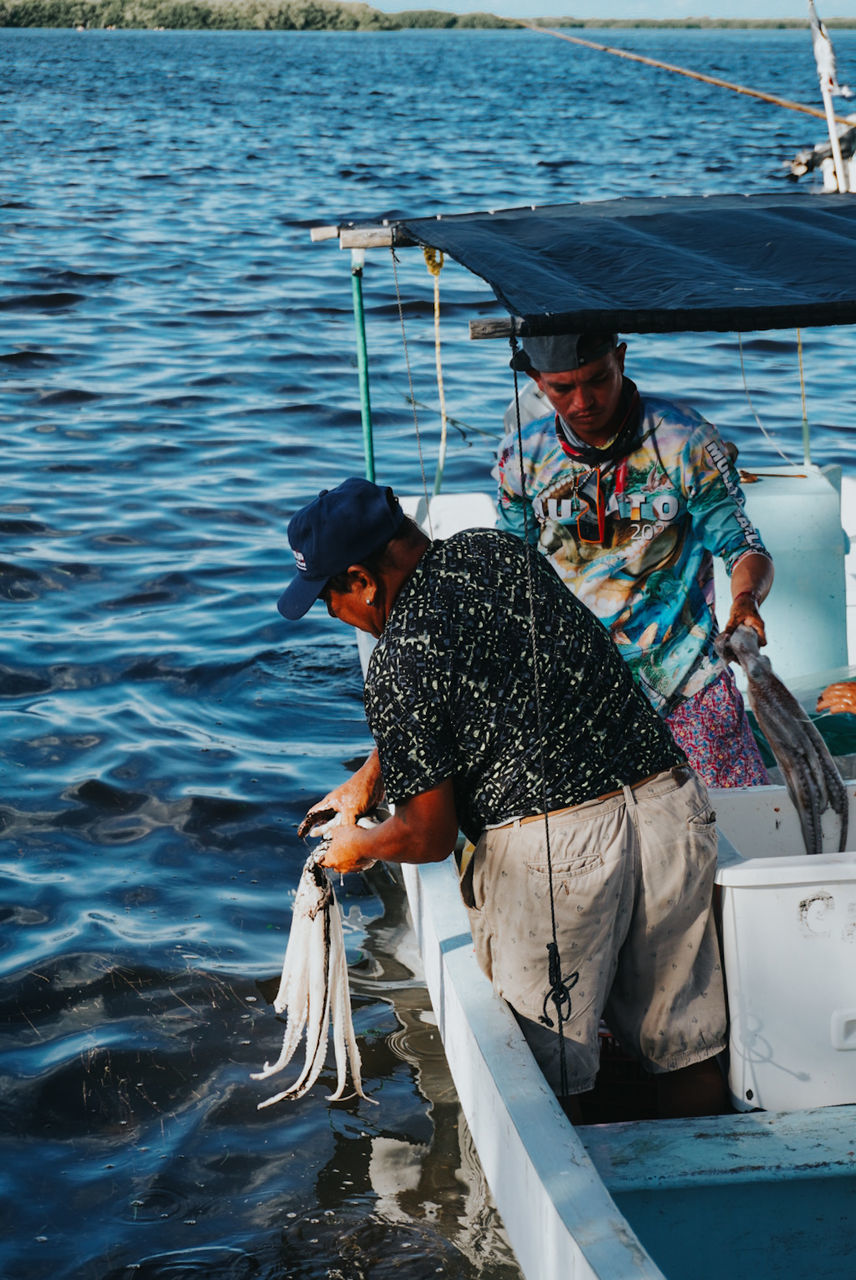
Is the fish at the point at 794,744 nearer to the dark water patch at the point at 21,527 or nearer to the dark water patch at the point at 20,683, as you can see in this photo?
the dark water patch at the point at 20,683

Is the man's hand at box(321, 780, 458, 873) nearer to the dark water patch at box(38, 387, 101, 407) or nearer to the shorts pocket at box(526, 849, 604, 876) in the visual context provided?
the shorts pocket at box(526, 849, 604, 876)

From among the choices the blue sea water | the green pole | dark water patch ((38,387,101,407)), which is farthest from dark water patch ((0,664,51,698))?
dark water patch ((38,387,101,407))

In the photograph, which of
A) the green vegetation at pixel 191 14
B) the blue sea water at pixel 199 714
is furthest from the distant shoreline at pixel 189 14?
the blue sea water at pixel 199 714

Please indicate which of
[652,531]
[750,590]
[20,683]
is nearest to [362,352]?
[20,683]

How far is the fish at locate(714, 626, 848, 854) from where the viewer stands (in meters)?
3.69

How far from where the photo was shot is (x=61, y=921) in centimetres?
524

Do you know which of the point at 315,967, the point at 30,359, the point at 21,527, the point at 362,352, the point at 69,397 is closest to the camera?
the point at 315,967

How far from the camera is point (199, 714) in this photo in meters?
7.03

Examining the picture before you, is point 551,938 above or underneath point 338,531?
underneath

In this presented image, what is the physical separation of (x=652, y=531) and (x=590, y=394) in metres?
0.43

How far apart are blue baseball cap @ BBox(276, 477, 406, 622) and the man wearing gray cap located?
Result: 110 cm

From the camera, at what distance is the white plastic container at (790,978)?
2967 millimetres

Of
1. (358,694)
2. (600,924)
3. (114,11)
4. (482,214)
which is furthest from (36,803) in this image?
(114,11)

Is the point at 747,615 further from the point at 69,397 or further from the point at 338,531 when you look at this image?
the point at 69,397
